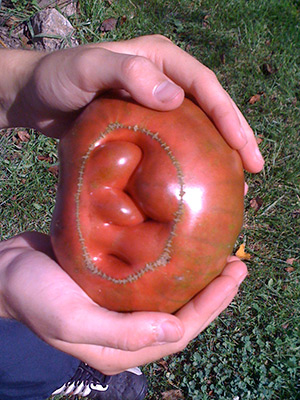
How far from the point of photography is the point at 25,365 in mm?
2807

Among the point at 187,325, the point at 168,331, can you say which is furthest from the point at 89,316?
the point at 187,325

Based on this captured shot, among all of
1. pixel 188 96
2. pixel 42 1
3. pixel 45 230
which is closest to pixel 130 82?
pixel 188 96

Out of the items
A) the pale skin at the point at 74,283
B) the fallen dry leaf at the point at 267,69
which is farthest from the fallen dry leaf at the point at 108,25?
the pale skin at the point at 74,283

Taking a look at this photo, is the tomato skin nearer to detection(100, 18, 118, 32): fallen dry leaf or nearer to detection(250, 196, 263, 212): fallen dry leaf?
detection(250, 196, 263, 212): fallen dry leaf

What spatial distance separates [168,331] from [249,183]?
2.22 metres

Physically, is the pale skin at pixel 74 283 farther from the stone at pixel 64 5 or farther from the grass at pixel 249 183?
the stone at pixel 64 5

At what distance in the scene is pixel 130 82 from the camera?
171 cm

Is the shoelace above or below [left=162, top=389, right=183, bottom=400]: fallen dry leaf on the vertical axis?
below

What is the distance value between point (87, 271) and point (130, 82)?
0.78 meters

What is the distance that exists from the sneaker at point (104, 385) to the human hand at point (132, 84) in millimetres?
2022

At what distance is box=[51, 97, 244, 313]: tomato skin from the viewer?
1.66m

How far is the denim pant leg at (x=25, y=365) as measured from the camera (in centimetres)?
274

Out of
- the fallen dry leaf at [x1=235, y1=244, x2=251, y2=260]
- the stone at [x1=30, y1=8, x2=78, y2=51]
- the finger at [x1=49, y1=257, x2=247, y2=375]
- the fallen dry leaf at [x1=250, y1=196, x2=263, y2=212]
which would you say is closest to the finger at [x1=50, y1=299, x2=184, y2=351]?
the finger at [x1=49, y1=257, x2=247, y2=375]

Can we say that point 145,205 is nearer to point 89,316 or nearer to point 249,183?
point 89,316
